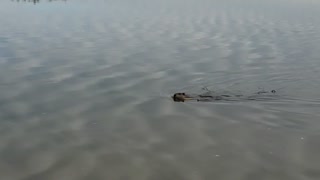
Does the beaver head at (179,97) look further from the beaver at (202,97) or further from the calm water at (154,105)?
the calm water at (154,105)

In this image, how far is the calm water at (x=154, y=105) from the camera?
8.48m

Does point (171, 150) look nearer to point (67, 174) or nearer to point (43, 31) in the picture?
point (67, 174)

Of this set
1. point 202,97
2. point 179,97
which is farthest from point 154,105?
point 202,97

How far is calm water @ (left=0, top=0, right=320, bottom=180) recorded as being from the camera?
8477 mm

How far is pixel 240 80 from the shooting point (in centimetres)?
1432

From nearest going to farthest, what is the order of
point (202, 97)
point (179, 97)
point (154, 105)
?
point (154, 105), point (179, 97), point (202, 97)

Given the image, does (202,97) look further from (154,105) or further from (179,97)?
(154,105)

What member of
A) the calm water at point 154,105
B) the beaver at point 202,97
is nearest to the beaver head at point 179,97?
the beaver at point 202,97

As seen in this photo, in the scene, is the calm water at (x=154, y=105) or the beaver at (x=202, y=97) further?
the beaver at (x=202, y=97)

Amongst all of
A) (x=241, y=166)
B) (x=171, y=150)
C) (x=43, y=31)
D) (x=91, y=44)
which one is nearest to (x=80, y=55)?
(x=91, y=44)

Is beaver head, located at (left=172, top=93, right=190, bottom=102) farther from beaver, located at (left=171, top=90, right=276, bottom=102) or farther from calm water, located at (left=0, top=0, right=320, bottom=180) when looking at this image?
calm water, located at (left=0, top=0, right=320, bottom=180)

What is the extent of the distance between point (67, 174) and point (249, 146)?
147 inches

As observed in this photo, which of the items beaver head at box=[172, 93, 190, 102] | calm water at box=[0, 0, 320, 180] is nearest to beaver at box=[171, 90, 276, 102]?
beaver head at box=[172, 93, 190, 102]

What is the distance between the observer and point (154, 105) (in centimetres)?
1187
